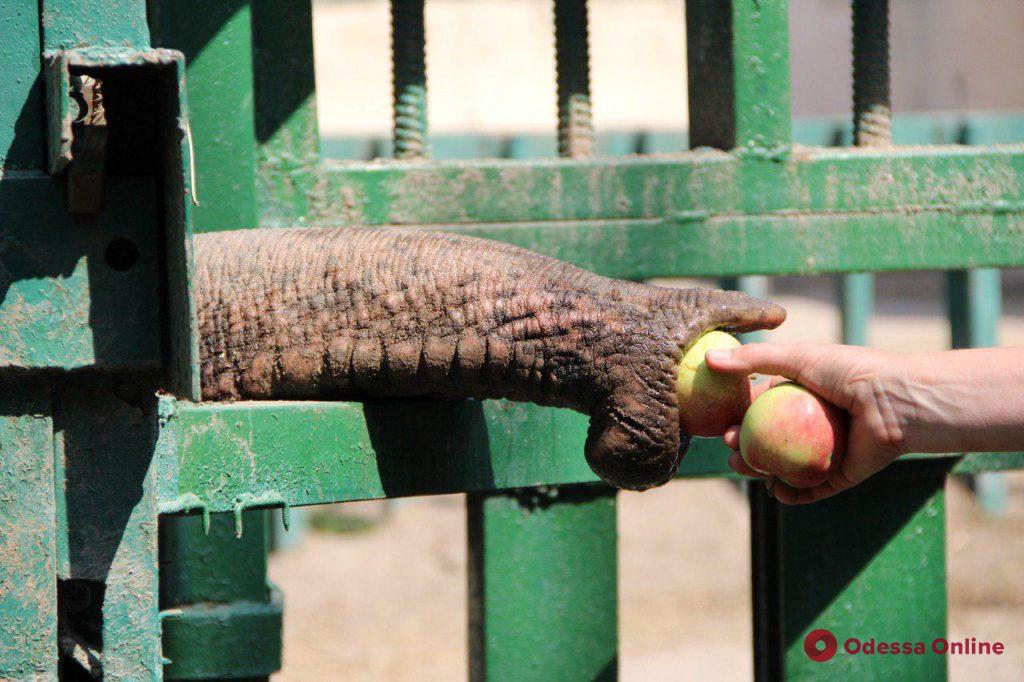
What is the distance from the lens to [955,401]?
4.58 feet

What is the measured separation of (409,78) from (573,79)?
9.7 inches

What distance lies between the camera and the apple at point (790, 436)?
53.9 inches

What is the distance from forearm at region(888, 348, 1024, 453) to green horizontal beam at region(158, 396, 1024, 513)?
16.7 inches

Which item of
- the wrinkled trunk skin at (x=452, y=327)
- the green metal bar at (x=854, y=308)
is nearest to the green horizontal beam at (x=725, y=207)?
the wrinkled trunk skin at (x=452, y=327)

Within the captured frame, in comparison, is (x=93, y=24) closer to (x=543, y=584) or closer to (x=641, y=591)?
(x=543, y=584)

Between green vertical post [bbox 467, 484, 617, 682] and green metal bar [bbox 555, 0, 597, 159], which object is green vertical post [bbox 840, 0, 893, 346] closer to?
green metal bar [bbox 555, 0, 597, 159]

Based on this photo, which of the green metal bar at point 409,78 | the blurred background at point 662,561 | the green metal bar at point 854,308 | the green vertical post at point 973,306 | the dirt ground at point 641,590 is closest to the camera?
the green metal bar at point 409,78

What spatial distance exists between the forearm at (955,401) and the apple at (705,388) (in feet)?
0.56

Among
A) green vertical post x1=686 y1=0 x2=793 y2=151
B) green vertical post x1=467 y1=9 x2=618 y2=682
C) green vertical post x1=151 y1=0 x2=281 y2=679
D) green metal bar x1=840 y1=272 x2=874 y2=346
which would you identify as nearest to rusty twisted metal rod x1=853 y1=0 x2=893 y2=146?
green vertical post x1=686 y1=0 x2=793 y2=151

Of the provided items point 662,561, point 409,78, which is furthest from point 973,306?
point 409,78

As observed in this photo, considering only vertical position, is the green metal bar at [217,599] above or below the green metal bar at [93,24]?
below

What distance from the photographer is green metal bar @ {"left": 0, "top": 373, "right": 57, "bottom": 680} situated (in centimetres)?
114

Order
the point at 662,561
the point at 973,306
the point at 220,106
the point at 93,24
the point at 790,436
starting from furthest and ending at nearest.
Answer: the point at 662,561 → the point at 973,306 → the point at 220,106 → the point at 790,436 → the point at 93,24

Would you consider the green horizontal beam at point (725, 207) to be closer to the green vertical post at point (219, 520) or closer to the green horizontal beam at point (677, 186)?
the green horizontal beam at point (677, 186)
